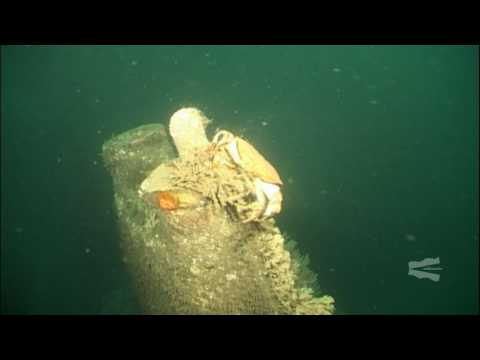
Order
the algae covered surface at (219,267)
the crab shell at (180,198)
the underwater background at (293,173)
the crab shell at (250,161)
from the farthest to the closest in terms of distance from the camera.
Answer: the underwater background at (293,173), the algae covered surface at (219,267), the crab shell at (180,198), the crab shell at (250,161)

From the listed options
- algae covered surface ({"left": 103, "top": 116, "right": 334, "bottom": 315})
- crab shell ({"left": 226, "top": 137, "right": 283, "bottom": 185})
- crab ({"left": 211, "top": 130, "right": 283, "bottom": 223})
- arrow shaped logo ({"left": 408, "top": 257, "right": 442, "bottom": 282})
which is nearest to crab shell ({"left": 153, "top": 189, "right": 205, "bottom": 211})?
algae covered surface ({"left": 103, "top": 116, "right": 334, "bottom": 315})

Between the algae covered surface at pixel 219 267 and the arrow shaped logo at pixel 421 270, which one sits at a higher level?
the algae covered surface at pixel 219 267

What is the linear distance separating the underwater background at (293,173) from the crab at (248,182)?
464 cm

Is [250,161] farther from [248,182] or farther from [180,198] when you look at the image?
[180,198]

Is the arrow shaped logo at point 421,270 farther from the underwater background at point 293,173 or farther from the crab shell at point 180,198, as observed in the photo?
the crab shell at point 180,198

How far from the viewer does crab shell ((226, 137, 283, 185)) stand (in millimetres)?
3203

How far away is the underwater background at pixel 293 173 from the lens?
1662 cm

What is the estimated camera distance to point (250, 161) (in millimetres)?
3221

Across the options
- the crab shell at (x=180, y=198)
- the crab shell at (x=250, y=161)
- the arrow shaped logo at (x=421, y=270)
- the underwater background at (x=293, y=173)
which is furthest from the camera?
the underwater background at (x=293, y=173)

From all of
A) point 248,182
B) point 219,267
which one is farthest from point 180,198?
point 219,267

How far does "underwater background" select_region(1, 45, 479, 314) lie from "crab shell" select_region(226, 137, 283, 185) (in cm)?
470

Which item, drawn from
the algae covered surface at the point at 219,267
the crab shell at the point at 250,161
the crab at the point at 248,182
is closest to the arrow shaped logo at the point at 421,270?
the algae covered surface at the point at 219,267
